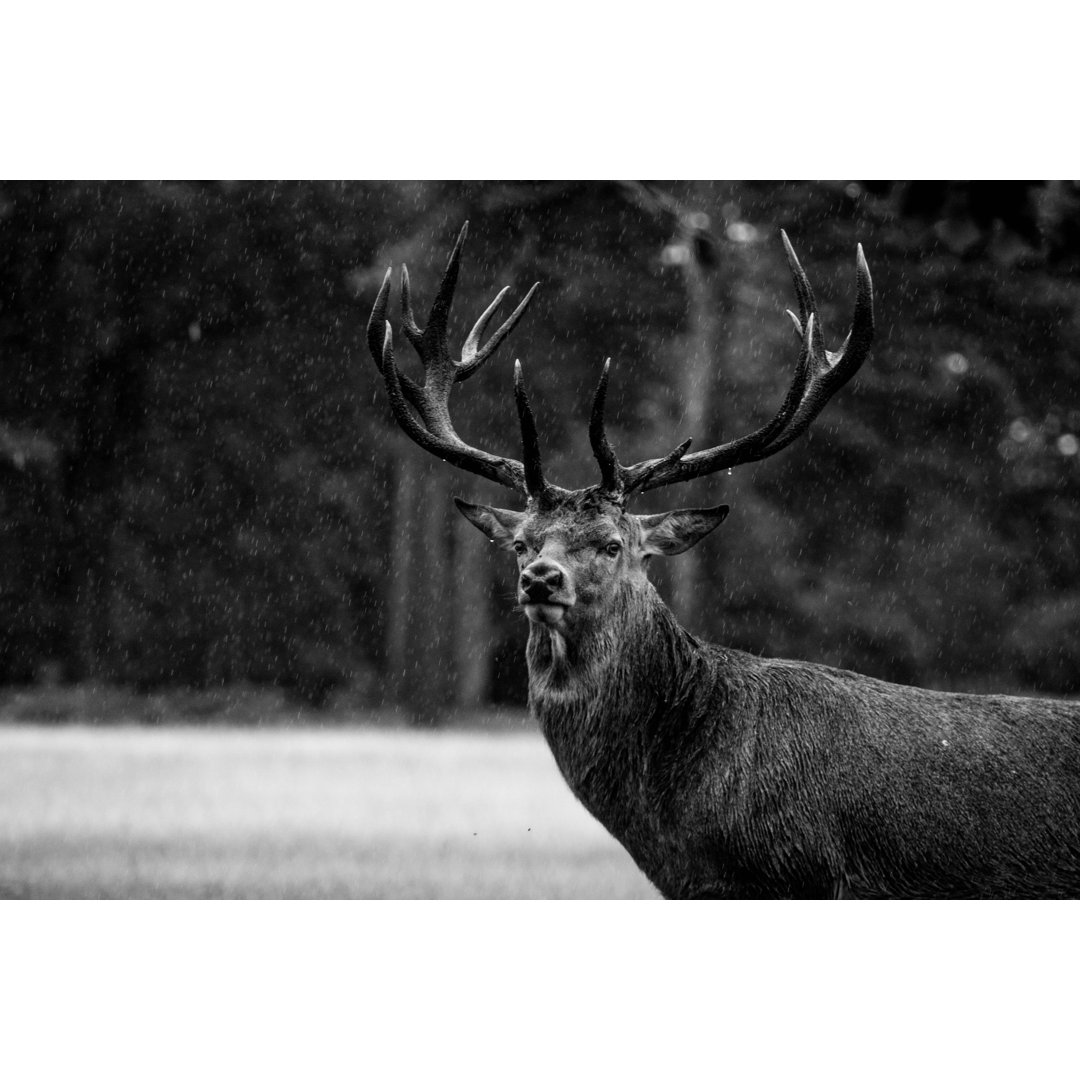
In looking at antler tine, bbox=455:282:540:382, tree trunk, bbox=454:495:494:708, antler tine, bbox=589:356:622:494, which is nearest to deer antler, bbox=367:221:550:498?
antler tine, bbox=455:282:540:382

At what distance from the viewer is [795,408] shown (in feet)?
17.7

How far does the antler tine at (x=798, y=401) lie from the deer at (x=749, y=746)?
13mm

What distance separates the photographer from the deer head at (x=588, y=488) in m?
4.93

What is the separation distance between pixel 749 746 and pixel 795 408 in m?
1.26

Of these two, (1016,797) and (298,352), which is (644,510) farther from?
(1016,797)

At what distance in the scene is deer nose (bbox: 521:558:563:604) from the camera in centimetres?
466

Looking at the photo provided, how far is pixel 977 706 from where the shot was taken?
17.1ft

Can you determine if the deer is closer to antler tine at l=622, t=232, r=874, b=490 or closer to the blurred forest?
antler tine at l=622, t=232, r=874, b=490

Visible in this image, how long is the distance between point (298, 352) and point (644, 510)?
4518 millimetres

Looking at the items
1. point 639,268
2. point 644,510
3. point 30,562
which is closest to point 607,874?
point 644,510

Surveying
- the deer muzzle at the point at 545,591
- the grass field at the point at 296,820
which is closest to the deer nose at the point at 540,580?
the deer muzzle at the point at 545,591

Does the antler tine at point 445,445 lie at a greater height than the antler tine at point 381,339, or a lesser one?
lesser

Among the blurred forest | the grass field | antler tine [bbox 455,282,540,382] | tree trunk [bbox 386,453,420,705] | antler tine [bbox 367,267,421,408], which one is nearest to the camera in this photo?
antler tine [bbox 367,267,421,408]

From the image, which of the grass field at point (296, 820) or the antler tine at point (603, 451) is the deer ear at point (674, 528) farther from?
the grass field at point (296, 820)
